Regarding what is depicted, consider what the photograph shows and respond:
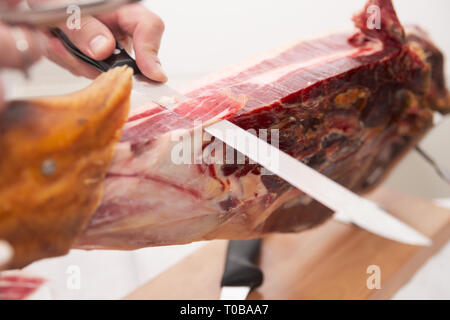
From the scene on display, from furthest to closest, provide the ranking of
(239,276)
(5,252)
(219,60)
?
(219,60)
(239,276)
(5,252)

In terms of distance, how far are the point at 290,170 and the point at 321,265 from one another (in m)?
0.57

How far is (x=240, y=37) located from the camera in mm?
1696

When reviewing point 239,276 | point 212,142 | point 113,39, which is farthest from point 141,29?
point 239,276

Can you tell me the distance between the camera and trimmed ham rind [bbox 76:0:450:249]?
26.5 inches

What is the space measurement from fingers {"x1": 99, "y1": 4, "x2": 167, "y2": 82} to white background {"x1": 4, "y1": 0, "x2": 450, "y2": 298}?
0.12 m

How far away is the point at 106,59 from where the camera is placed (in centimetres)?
71

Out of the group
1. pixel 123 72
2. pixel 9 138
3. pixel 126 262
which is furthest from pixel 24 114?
pixel 126 262

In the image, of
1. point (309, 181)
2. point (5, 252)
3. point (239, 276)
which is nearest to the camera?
point (5, 252)

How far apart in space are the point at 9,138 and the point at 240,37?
4.19 feet

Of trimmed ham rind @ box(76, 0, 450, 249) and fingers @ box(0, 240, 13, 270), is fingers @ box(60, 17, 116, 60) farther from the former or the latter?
fingers @ box(0, 240, 13, 270)

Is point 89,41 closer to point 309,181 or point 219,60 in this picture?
point 309,181

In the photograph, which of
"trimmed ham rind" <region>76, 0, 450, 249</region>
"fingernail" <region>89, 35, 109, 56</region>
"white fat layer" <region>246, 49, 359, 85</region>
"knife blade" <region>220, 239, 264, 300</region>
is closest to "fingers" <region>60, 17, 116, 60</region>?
"fingernail" <region>89, 35, 109, 56</region>

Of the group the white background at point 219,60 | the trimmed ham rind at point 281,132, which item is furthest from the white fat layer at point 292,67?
the white background at point 219,60
